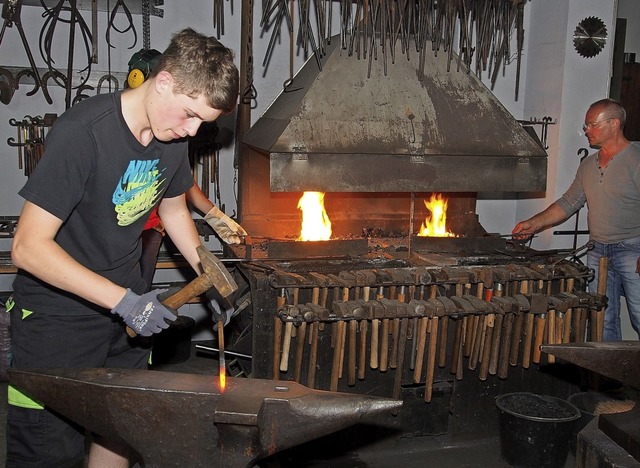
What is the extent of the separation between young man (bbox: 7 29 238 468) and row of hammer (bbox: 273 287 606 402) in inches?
37.3

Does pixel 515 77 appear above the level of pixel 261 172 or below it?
above

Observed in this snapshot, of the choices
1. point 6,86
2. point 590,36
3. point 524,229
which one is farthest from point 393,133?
point 6,86

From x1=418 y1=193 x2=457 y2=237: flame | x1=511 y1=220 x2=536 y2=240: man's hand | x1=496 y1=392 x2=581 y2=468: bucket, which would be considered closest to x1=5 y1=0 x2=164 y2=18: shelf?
x1=418 y1=193 x2=457 y2=237: flame

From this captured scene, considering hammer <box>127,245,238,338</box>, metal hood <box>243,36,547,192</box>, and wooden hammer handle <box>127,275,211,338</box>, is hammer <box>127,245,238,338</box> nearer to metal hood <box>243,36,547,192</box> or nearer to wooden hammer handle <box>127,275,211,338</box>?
wooden hammer handle <box>127,275,211,338</box>

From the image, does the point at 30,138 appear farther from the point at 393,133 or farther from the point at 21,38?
the point at 393,133

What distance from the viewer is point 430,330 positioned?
330 cm

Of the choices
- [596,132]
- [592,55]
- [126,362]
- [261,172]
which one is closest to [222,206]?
[261,172]

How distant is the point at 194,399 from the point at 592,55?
4020 millimetres

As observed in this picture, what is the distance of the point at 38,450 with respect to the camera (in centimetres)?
213

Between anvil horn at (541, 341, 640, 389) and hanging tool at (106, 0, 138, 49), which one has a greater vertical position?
hanging tool at (106, 0, 138, 49)

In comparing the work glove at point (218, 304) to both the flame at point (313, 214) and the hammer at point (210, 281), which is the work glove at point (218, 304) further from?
the flame at point (313, 214)

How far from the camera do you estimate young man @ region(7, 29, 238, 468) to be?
6.33 feet

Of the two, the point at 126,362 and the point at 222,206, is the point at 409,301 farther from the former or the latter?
the point at 222,206

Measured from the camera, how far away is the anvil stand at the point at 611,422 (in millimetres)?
1905
